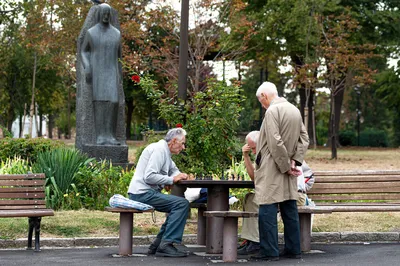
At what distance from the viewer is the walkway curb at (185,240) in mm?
9977

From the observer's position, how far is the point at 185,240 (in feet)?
34.4

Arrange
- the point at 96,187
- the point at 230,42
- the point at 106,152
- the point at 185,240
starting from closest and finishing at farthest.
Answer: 1. the point at 185,240
2. the point at 96,187
3. the point at 106,152
4. the point at 230,42

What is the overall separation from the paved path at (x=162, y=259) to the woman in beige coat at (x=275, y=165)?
1.26 feet

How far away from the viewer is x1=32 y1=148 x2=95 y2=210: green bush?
488 inches

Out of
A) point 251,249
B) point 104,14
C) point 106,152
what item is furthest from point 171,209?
point 104,14

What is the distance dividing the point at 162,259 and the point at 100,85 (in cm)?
878

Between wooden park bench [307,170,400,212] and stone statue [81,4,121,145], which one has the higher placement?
stone statue [81,4,121,145]

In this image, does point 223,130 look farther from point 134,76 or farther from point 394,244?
point 394,244

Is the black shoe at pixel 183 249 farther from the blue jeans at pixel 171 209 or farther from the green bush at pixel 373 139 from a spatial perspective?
the green bush at pixel 373 139

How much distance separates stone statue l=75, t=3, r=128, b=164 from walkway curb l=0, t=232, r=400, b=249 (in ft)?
21.8

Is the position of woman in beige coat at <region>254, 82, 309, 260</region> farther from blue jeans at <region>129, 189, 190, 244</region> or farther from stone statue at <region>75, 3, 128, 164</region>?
stone statue at <region>75, 3, 128, 164</region>

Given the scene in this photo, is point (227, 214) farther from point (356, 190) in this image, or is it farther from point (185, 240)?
point (356, 190)

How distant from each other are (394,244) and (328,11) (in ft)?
93.9

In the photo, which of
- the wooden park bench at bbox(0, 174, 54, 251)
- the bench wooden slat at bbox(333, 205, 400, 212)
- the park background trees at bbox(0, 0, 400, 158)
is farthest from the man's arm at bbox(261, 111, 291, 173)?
the park background trees at bbox(0, 0, 400, 158)
